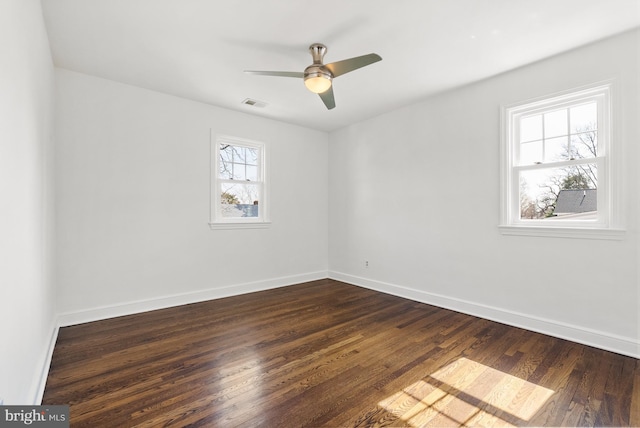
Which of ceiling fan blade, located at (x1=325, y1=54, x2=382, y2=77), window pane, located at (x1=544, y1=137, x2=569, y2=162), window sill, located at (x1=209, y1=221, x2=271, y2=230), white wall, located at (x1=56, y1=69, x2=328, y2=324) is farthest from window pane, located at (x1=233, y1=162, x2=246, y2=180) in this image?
window pane, located at (x1=544, y1=137, x2=569, y2=162)

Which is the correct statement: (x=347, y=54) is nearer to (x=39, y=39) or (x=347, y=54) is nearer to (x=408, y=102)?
(x=408, y=102)

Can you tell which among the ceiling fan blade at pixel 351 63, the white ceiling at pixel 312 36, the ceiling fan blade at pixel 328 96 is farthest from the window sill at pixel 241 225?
the ceiling fan blade at pixel 351 63

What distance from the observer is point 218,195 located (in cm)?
432

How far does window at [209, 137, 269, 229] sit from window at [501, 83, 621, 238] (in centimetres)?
334

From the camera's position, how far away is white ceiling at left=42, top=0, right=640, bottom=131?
2.24 m

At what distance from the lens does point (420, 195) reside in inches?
162

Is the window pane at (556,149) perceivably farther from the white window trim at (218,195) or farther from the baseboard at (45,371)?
the baseboard at (45,371)

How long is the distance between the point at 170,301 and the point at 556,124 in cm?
482

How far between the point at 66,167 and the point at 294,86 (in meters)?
2.64

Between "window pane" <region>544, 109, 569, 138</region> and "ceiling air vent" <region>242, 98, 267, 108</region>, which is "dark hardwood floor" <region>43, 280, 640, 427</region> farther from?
"ceiling air vent" <region>242, 98, 267, 108</region>

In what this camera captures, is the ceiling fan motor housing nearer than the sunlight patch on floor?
No

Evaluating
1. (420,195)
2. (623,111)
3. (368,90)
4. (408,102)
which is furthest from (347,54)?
(623,111)

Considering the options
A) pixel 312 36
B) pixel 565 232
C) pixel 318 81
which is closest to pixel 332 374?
pixel 318 81

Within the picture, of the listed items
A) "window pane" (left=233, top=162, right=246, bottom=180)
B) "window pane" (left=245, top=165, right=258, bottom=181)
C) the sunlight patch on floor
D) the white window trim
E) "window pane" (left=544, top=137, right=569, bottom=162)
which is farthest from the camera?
"window pane" (left=245, top=165, right=258, bottom=181)
